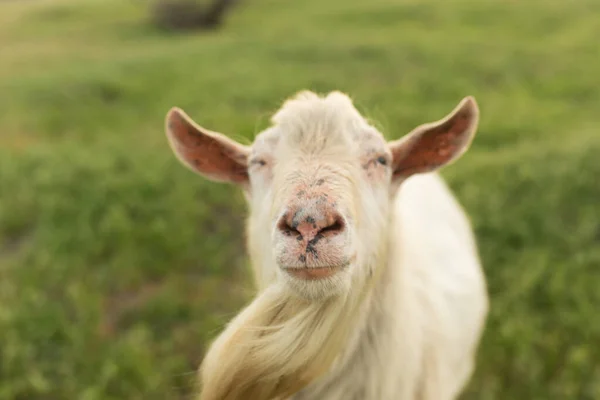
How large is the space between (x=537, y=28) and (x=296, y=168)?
1155 centimetres

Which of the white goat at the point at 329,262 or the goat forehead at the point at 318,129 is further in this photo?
the goat forehead at the point at 318,129

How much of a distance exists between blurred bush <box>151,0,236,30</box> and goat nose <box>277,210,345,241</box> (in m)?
14.3

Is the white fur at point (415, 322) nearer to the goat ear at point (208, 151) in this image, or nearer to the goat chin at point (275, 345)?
the goat chin at point (275, 345)

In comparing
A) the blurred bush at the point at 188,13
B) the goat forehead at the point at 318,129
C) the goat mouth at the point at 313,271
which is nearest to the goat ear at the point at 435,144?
the goat forehead at the point at 318,129

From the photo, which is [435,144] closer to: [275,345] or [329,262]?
[329,262]

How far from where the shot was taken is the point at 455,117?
223 cm

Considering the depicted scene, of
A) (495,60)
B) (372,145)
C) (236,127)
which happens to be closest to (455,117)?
(372,145)

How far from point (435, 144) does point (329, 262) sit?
2.85 ft

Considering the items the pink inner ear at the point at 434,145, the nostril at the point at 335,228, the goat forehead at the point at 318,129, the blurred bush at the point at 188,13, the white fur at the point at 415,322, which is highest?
→ the blurred bush at the point at 188,13

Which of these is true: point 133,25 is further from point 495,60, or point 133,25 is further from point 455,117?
point 455,117

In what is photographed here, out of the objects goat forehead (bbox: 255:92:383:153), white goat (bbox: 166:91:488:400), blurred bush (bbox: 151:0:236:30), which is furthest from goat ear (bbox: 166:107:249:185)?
blurred bush (bbox: 151:0:236:30)

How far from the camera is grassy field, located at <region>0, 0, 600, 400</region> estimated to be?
146 inches

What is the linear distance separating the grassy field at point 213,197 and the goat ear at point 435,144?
1.63ft

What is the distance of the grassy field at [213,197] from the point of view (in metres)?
3.71
